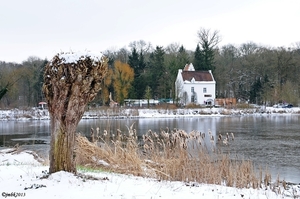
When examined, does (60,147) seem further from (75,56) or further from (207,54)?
(207,54)

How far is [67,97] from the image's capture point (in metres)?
6.05

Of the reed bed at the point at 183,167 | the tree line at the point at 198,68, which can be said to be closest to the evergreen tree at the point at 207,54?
the tree line at the point at 198,68

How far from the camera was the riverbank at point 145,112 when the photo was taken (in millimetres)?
45250

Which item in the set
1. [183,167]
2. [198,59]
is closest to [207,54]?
[198,59]

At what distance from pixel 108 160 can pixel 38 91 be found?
178ft

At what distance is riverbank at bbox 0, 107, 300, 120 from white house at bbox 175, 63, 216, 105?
12.1 metres

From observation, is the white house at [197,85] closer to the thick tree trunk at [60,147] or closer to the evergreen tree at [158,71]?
the evergreen tree at [158,71]

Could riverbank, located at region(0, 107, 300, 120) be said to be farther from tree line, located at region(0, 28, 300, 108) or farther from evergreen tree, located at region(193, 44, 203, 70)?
evergreen tree, located at region(193, 44, 203, 70)

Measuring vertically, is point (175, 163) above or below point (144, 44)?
below

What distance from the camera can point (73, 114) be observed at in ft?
19.8

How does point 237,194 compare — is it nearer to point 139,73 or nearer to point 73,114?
point 73,114

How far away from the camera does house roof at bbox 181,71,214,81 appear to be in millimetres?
64750

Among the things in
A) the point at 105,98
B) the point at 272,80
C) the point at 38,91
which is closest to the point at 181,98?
the point at 105,98

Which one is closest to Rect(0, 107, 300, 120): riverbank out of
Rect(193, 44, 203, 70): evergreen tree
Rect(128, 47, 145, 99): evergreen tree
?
Rect(128, 47, 145, 99): evergreen tree
